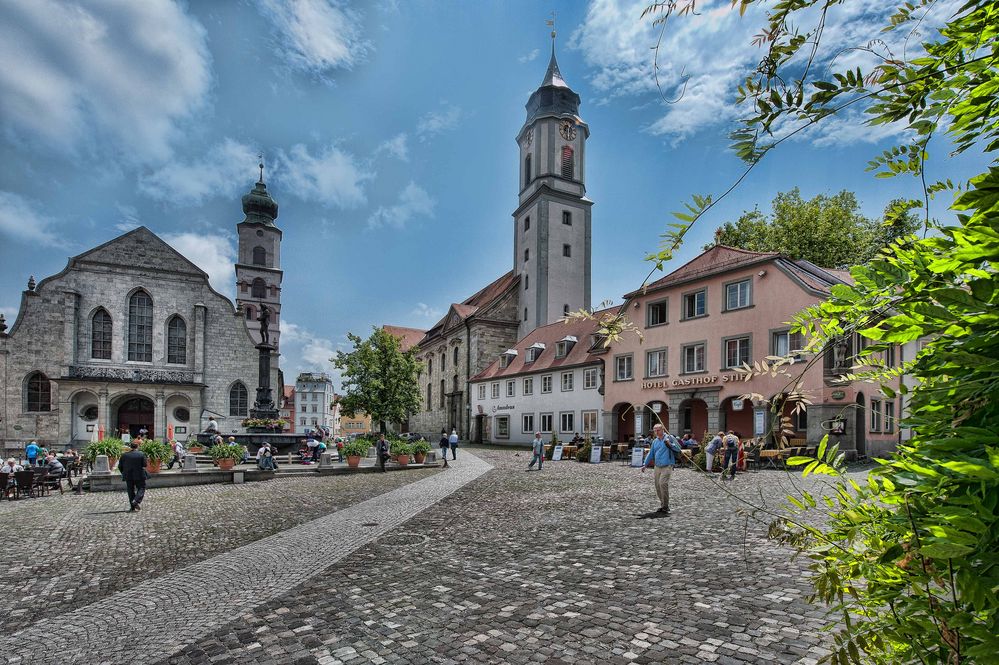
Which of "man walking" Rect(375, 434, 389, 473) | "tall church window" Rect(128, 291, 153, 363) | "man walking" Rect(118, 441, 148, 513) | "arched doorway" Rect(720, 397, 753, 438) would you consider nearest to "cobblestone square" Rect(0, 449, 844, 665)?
"man walking" Rect(118, 441, 148, 513)

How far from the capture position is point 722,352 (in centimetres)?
2744

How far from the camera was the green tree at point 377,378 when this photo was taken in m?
42.8

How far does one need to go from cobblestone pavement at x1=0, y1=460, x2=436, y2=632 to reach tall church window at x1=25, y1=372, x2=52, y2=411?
28.5 meters

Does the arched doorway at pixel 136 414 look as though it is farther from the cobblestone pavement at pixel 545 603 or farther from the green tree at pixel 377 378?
the cobblestone pavement at pixel 545 603

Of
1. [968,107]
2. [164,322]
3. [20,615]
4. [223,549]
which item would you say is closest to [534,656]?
[968,107]

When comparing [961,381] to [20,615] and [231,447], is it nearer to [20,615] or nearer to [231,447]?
[20,615]

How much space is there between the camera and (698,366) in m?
28.6

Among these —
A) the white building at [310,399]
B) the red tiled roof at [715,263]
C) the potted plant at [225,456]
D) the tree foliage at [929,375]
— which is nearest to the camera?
the tree foliage at [929,375]

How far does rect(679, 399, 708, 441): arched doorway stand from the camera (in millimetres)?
30109

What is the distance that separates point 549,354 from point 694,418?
13752 millimetres

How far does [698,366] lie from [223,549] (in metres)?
24.5

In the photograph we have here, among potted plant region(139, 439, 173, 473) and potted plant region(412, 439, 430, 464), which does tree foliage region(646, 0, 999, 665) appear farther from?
potted plant region(412, 439, 430, 464)

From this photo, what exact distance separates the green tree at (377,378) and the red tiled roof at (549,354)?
8.57 m

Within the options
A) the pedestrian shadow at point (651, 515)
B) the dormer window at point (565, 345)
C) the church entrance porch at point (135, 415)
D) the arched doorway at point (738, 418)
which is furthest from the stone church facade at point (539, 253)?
the pedestrian shadow at point (651, 515)
